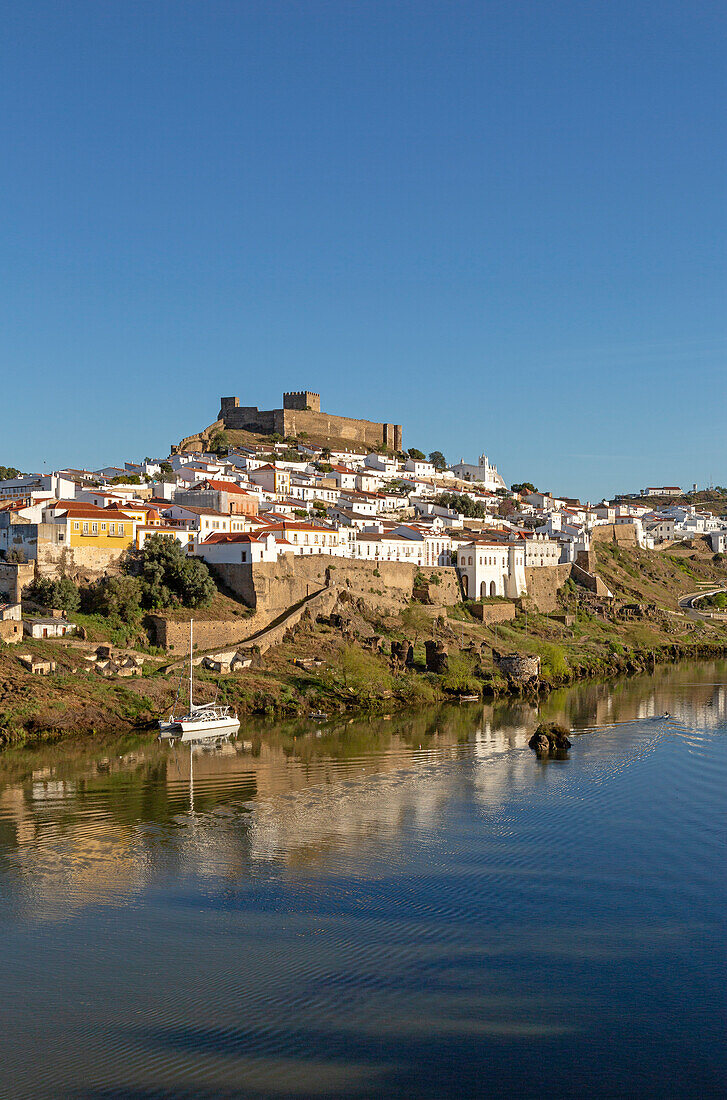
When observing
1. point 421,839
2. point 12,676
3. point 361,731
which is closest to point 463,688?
point 361,731

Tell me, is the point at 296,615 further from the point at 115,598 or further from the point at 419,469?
the point at 419,469

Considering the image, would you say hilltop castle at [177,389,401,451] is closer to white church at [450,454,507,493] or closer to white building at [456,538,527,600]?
white church at [450,454,507,493]

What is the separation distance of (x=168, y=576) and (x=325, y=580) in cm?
819

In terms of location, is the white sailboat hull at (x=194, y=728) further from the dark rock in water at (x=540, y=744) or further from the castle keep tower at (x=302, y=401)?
the castle keep tower at (x=302, y=401)

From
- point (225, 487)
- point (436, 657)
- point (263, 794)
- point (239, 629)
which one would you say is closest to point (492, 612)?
point (436, 657)

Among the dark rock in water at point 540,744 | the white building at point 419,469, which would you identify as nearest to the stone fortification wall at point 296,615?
the dark rock in water at point 540,744

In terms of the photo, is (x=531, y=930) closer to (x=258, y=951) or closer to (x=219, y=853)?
(x=258, y=951)

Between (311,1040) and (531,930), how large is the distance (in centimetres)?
454

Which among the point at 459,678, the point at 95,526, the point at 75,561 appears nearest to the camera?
the point at 75,561

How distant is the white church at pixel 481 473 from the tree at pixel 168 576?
55.2 m

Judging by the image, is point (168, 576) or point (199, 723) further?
point (168, 576)

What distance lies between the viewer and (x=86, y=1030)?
12406 millimetres

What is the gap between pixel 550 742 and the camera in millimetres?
30922

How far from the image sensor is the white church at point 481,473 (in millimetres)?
94312
